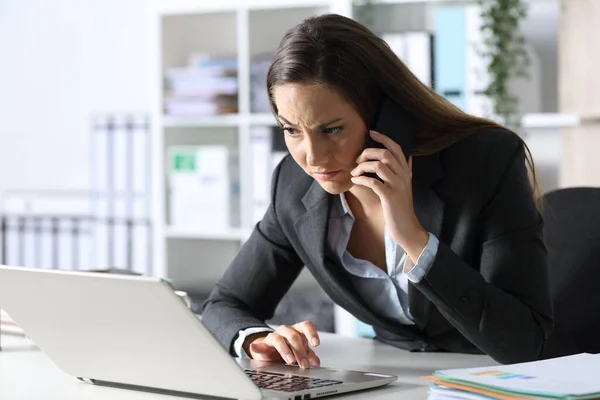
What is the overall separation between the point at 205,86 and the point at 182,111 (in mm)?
135

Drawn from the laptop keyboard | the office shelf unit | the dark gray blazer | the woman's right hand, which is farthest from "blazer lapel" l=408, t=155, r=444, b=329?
the office shelf unit

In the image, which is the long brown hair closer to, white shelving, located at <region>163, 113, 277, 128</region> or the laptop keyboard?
the laptop keyboard

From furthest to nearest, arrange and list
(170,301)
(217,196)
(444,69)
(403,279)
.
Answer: (217,196), (444,69), (403,279), (170,301)

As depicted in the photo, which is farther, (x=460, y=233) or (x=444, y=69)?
(x=444, y=69)

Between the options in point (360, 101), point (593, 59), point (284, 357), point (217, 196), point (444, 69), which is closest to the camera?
point (284, 357)

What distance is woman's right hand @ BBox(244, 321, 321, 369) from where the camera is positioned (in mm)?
1453

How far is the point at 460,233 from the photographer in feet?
5.51

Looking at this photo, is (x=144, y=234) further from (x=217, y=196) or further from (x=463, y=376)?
(x=463, y=376)

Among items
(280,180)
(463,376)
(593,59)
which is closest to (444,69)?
(593,59)

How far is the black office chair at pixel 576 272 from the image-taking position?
1884mm

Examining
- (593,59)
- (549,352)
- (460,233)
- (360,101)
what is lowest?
(549,352)

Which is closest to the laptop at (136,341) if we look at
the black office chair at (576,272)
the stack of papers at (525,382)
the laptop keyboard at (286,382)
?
the laptop keyboard at (286,382)

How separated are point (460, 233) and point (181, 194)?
226cm

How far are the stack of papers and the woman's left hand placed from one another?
358 millimetres
